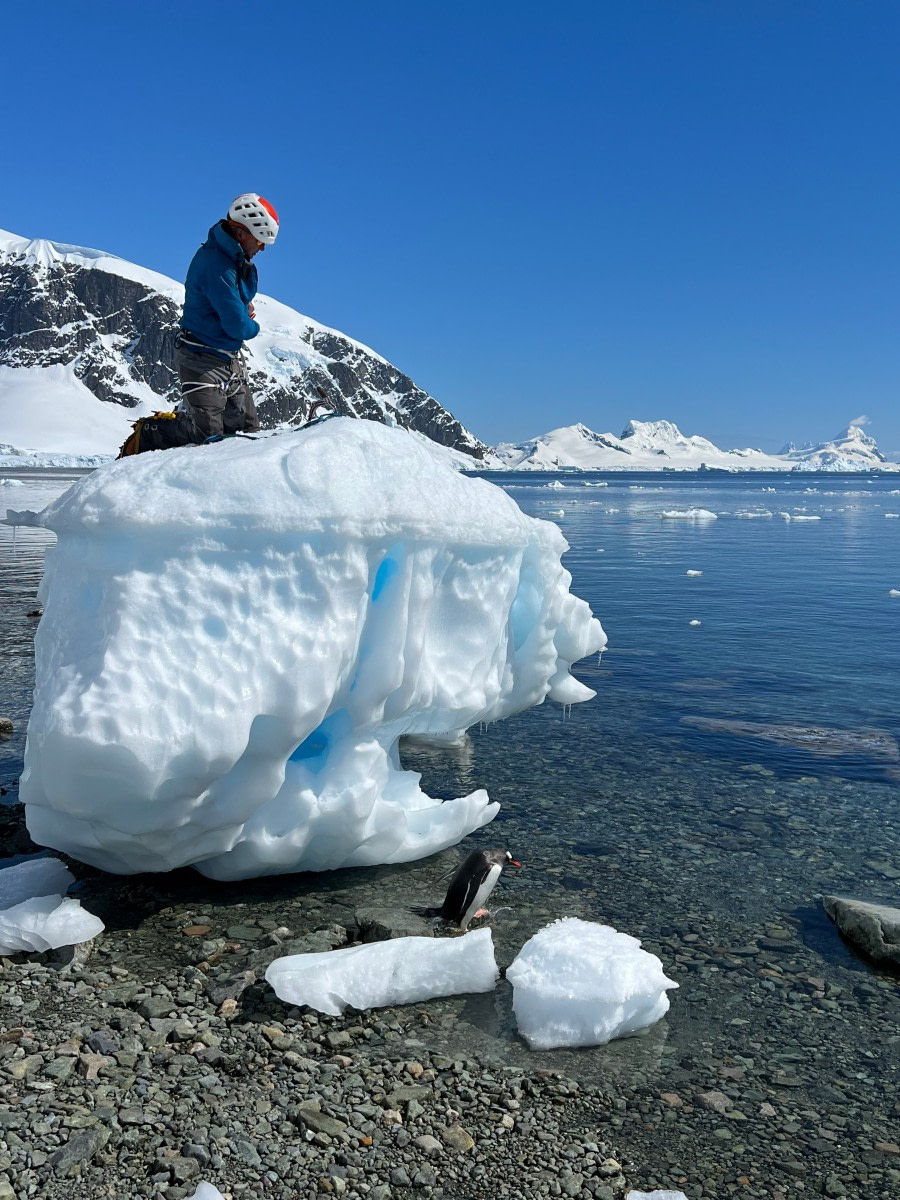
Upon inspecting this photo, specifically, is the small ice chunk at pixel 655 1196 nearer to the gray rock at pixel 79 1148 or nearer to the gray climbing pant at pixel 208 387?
the gray rock at pixel 79 1148

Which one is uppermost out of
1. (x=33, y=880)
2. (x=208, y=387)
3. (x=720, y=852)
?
(x=208, y=387)

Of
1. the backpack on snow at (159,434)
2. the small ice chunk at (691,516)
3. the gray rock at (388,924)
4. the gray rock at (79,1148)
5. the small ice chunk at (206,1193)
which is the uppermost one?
the backpack on snow at (159,434)

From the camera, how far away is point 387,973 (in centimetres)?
539

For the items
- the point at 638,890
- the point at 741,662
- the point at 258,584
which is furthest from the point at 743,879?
the point at 741,662

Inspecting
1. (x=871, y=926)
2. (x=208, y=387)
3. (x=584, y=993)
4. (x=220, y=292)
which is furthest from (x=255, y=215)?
(x=871, y=926)

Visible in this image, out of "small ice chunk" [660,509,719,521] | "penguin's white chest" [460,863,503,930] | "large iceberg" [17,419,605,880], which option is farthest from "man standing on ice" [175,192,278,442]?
"small ice chunk" [660,509,719,521]

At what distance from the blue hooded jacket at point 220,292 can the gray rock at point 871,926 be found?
6.24 meters

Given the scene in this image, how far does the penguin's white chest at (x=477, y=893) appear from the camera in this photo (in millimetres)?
6441

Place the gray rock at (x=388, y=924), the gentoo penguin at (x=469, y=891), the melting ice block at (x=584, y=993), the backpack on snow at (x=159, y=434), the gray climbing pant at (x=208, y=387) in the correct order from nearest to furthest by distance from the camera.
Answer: the melting ice block at (x=584, y=993), the gray rock at (x=388, y=924), the gentoo penguin at (x=469, y=891), the backpack on snow at (x=159, y=434), the gray climbing pant at (x=208, y=387)

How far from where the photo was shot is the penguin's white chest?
6.44m

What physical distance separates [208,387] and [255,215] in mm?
1507

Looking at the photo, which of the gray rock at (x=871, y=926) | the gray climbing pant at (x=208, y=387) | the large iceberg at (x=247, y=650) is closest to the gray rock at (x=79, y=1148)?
the large iceberg at (x=247, y=650)

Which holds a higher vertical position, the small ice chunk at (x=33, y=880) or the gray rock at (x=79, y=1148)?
the small ice chunk at (x=33, y=880)

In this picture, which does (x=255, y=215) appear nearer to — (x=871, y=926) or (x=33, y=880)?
(x=33, y=880)
